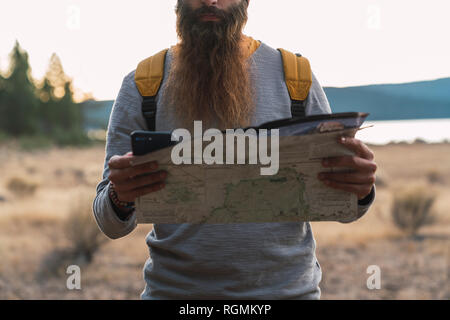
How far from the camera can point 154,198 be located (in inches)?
55.6

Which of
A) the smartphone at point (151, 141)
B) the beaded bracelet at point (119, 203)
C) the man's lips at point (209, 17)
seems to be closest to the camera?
the smartphone at point (151, 141)

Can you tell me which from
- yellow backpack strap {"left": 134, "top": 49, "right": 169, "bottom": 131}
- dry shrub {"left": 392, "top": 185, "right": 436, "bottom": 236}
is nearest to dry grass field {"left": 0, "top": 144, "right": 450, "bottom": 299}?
dry shrub {"left": 392, "top": 185, "right": 436, "bottom": 236}

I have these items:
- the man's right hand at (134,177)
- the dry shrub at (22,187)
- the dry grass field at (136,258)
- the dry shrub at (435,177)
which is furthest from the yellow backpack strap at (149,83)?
the dry shrub at (435,177)

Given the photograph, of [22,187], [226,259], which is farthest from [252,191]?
[22,187]

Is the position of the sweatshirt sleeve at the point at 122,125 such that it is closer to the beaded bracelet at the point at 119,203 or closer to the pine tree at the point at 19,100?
the beaded bracelet at the point at 119,203

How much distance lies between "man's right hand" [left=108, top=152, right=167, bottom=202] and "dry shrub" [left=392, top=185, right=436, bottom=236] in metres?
10.8

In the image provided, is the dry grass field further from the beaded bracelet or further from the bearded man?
the beaded bracelet

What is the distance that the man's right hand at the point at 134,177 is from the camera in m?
1.37

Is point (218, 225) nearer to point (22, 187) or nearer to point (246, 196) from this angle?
Result: point (246, 196)

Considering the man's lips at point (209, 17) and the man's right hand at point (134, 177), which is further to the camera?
the man's lips at point (209, 17)

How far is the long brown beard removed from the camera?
1.90 meters

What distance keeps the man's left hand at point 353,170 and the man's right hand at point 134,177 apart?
1.51ft
